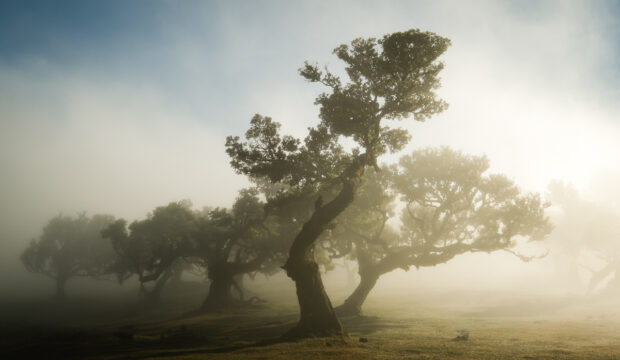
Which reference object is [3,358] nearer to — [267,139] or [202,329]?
[202,329]

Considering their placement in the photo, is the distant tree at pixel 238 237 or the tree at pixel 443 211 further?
the distant tree at pixel 238 237

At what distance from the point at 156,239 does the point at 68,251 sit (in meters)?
33.8

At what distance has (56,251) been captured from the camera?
210 ft

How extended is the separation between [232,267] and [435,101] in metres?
32.5

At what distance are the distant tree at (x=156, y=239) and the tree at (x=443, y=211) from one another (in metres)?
27.0

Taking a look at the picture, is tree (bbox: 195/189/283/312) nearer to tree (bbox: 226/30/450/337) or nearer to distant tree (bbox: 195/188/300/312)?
distant tree (bbox: 195/188/300/312)

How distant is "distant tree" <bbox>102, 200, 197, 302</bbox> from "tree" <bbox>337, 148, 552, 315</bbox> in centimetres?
2696

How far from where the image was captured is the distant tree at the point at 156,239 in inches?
1757

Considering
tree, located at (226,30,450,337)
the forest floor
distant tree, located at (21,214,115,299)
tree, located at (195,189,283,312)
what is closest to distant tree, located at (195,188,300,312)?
tree, located at (195,189,283,312)

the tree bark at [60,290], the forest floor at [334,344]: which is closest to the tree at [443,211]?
the forest floor at [334,344]

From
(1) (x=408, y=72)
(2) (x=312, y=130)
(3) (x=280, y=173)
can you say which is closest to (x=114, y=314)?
(3) (x=280, y=173)

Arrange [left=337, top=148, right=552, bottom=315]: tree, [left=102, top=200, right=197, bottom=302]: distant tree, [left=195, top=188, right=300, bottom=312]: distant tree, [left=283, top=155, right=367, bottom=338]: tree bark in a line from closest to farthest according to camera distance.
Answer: [left=283, top=155, right=367, bottom=338]: tree bark < [left=337, top=148, right=552, bottom=315]: tree < [left=195, top=188, right=300, bottom=312]: distant tree < [left=102, top=200, right=197, bottom=302]: distant tree

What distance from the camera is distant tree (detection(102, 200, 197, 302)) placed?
4462cm

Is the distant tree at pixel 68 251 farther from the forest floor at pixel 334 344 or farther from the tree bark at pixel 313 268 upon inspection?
the tree bark at pixel 313 268
